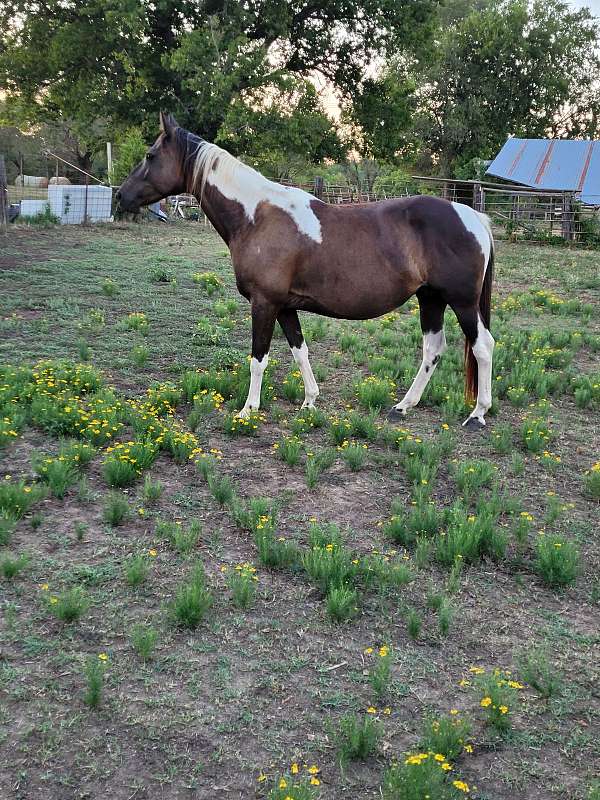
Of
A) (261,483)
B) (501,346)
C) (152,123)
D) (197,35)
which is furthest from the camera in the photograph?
(152,123)

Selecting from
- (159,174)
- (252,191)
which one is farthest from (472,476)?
(159,174)

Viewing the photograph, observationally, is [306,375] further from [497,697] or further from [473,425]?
[497,697]

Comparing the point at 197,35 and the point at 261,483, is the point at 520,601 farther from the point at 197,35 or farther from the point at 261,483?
the point at 197,35

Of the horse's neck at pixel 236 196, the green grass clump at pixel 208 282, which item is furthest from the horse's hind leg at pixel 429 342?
the green grass clump at pixel 208 282

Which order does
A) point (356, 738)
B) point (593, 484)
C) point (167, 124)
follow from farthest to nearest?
1. point (167, 124)
2. point (593, 484)
3. point (356, 738)

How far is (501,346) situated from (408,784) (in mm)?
6100

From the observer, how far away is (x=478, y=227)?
18.8 feet

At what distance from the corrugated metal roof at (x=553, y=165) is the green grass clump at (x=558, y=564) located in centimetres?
2348

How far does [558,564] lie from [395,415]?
256cm

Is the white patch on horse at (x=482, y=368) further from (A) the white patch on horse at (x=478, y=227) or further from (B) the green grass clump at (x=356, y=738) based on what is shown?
(B) the green grass clump at (x=356, y=738)

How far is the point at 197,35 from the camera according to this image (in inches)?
791

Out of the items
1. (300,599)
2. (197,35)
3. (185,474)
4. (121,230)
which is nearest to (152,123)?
(197,35)

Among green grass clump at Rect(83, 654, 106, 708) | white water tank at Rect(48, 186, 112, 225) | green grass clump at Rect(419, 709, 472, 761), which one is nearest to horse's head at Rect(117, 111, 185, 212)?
green grass clump at Rect(83, 654, 106, 708)

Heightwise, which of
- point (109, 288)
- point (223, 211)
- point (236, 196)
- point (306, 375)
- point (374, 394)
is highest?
point (236, 196)
